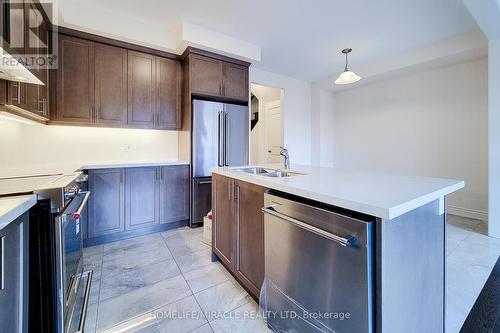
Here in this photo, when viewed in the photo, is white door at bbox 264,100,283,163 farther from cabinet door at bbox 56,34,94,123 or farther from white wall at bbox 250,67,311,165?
cabinet door at bbox 56,34,94,123

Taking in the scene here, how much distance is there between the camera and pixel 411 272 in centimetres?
99

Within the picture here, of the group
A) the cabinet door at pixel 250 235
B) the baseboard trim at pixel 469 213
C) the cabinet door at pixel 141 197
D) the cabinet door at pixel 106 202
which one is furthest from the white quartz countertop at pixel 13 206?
the baseboard trim at pixel 469 213

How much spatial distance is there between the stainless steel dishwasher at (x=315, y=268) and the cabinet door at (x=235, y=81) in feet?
8.23

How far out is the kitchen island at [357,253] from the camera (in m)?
0.85

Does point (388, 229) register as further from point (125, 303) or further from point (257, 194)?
point (125, 303)

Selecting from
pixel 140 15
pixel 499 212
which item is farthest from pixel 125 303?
pixel 499 212

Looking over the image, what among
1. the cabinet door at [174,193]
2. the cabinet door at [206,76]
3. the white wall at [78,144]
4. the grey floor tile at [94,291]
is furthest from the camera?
the cabinet door at [206,76]

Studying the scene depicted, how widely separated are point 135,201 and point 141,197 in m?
0.08

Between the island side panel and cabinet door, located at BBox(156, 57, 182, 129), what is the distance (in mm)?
3042

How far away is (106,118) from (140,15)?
133 centimetres

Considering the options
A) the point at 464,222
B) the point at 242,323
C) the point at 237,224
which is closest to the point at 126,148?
the point at 237,224

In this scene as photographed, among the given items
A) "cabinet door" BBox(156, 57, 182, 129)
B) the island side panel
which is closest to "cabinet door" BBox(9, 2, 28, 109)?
"cabinet door" BBox(156, 57, 182, 129)

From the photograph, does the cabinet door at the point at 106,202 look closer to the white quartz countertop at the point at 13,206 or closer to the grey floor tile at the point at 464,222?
the white quartz countertop at the point at 13,206

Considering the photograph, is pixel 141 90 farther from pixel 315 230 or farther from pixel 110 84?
pixel 315 230
